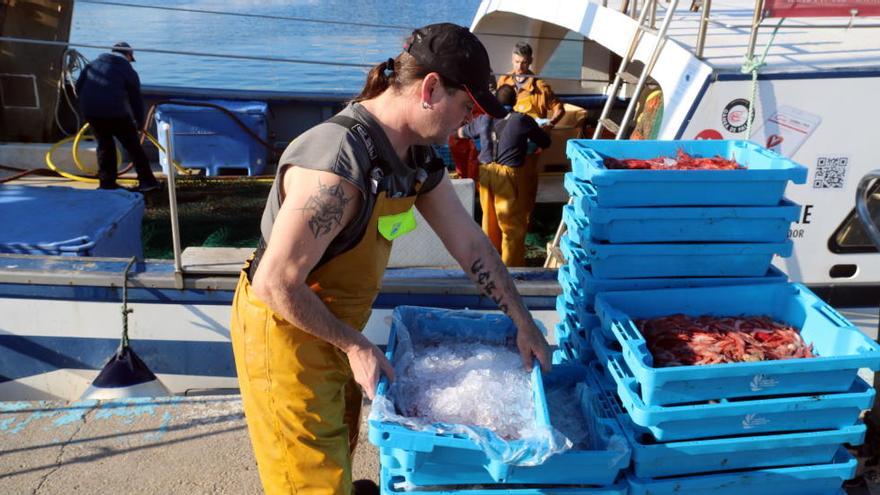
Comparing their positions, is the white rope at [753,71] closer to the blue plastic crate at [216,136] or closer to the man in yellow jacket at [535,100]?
the man in yellow jacket at [535,100]

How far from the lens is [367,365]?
6.93 feet

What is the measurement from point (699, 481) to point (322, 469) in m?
1.11

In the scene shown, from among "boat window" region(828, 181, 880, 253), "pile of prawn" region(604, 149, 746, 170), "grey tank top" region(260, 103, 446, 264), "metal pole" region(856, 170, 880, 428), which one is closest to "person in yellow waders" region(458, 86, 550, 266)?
"boat window" region(828, 181, 880, 253)

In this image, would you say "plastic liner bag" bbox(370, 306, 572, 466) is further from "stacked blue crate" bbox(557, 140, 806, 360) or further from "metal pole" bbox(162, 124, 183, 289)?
"metal pole" bbox(162, 124, 183, 289)

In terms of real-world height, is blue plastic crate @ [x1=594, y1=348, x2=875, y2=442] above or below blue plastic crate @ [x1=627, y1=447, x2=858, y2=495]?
above

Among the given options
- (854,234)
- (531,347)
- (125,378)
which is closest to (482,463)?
(531,347)

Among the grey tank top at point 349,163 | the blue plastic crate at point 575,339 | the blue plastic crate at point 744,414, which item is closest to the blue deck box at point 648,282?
the blue plastic crate at point 575,339

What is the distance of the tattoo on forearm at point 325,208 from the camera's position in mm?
1952

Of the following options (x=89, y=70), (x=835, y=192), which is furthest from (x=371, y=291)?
(x=89, y=70)

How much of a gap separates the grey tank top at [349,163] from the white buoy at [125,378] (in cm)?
211

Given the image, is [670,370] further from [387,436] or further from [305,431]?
[305,431]

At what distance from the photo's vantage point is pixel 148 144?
8.59m

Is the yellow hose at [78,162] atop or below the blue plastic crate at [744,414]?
below

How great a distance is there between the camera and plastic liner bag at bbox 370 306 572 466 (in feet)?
6.07
